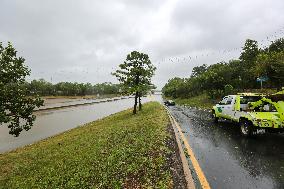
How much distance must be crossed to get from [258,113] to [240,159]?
3.70 m

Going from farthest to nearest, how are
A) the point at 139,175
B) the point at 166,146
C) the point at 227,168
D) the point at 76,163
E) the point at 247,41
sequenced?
1. the point at 247,41
2. the point at 166,146
3. the point at 76,163
4. the point at 227,168
5. the point at 139,175

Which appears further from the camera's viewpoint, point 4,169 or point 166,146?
point 4,169

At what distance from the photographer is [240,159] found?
8562 mm

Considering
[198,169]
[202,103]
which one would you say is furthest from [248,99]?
[202,103]

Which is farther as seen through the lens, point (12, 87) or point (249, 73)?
point (249, 73)

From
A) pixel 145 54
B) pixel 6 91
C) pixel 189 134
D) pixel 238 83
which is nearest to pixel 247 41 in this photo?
pixel 238 83

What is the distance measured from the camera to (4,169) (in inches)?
491

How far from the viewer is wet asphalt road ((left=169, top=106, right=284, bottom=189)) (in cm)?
652

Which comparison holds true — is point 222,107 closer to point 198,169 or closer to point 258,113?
point 258,113

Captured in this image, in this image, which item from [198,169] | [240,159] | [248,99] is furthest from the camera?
[248,99]

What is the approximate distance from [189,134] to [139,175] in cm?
733

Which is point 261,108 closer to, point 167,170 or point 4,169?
point 167,170

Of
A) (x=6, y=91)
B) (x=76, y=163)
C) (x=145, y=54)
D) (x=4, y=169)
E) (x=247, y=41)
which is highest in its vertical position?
(x=247, y=41)

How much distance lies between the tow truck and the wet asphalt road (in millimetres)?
489
